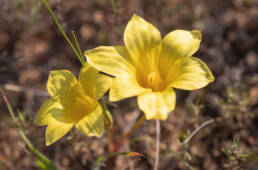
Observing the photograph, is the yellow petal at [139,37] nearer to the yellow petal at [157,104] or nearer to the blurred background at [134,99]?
the yellow petal at [157,104]

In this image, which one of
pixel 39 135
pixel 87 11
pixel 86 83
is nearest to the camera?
pixel 86 83

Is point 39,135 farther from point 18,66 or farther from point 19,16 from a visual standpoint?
point 19,16

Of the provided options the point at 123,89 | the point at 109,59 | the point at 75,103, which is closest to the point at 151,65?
the point at 109,59

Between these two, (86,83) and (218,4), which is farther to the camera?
(218,4)

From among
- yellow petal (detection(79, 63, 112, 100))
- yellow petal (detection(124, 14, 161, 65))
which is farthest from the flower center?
yellow petal (detection(79, 63, 112, 100))

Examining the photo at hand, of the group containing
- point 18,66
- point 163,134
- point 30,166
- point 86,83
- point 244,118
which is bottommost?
point 30,166

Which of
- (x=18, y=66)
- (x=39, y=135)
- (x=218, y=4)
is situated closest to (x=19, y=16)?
(x=18, y=66)
